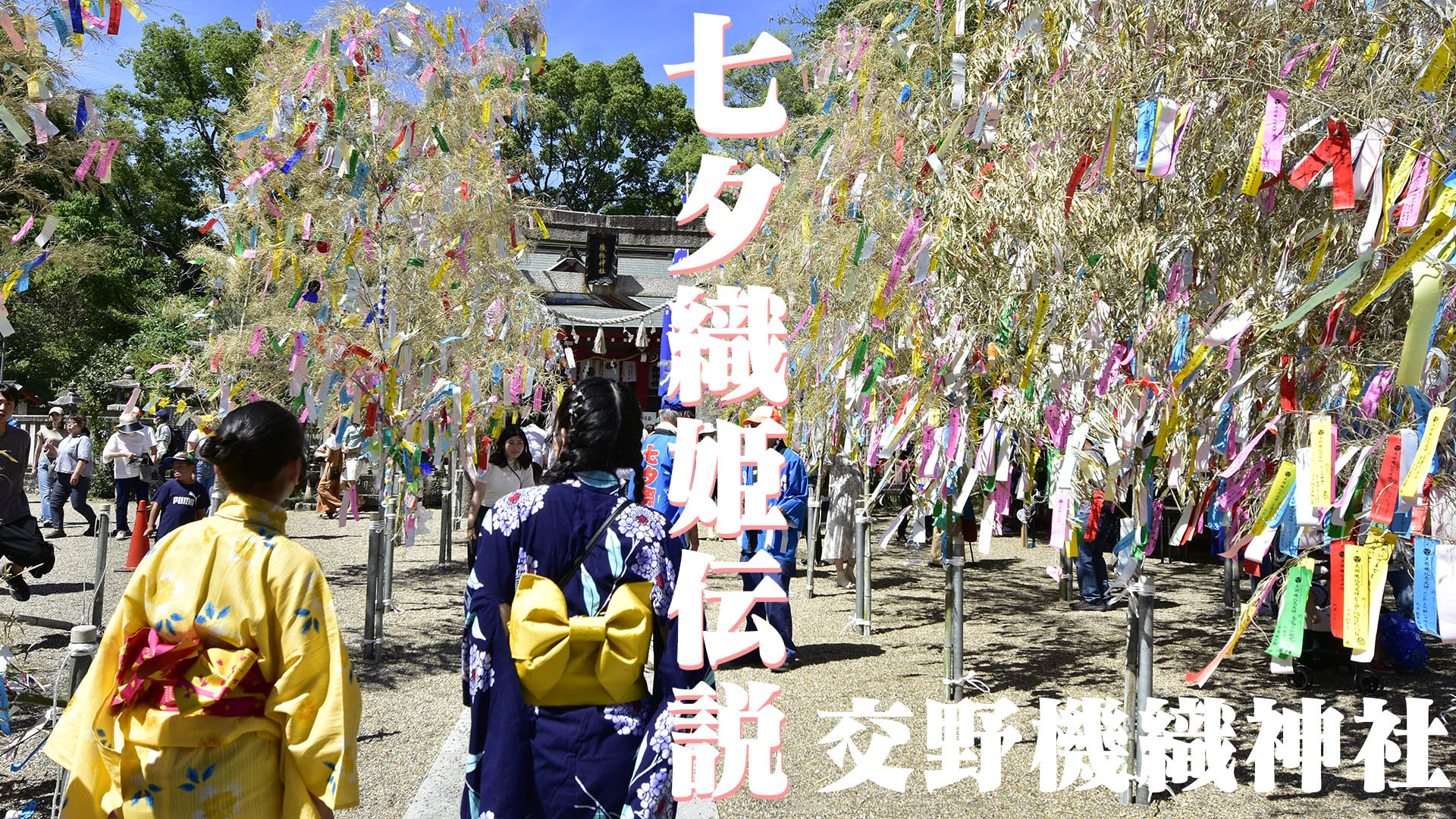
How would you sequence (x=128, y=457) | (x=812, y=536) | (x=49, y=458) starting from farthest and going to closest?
(x=49, y=458) < (x=128, y=457) < (x=812, y=536)

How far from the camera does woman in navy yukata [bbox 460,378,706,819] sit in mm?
2463

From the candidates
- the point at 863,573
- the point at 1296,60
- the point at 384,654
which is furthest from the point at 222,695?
the point at 863,573

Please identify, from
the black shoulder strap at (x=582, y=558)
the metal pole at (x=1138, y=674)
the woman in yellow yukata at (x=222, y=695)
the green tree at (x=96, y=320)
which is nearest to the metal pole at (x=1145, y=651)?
the metal pole at (x=1138, y=674)

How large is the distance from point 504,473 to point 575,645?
5352 millimetres

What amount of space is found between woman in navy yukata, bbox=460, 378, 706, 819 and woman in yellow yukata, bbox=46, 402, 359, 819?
1.39ft

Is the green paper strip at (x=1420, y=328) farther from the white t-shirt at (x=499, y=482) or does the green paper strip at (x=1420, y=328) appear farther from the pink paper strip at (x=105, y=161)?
the white t-shirt at (x=499, y=482)

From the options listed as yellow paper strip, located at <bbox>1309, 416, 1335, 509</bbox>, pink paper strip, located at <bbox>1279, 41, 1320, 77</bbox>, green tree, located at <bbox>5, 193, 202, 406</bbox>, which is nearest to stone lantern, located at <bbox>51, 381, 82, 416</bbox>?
green tree, located at <bbox>5, 193, 202, 406</bbox>

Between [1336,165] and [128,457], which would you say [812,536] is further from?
[128,457]

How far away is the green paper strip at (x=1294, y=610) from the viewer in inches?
136

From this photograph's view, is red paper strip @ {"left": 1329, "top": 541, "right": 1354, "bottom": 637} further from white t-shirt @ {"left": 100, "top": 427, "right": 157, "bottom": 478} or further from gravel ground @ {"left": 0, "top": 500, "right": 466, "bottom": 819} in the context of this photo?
white t-shirt @ {"left": 100, "top": 427, "right": 157, "bottom": 478}

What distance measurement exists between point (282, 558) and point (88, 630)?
1577 millimetres

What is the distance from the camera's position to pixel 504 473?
301 inches

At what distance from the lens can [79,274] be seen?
5379mm

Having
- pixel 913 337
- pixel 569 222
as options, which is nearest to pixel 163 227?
pixel 569 222
